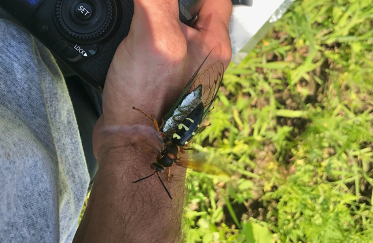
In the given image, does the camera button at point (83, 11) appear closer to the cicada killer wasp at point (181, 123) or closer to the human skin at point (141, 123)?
the human skin at point (141, 123)

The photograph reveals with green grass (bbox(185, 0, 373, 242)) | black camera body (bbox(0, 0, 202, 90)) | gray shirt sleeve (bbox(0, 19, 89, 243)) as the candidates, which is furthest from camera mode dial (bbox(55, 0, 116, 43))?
green grass (bbox(185, 0, 373, 242))

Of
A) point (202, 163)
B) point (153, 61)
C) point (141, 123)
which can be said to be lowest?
point (202, 163)

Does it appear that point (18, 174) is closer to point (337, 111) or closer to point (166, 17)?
point (166, 17)

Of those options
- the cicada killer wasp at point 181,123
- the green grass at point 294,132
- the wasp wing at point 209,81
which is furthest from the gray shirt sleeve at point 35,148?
the green grass at point 294,132

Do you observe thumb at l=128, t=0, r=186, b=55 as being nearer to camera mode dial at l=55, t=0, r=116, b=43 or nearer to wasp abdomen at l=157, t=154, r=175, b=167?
camera mode dial at l=55, t=0, r=116, b=43

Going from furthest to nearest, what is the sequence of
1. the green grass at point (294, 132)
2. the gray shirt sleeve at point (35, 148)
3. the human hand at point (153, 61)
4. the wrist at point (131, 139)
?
the green grass at point (294, 132), the wrist at point (131, 139), the human hand at point (153, 61), the gray shirt sleeve at point (35, 148)

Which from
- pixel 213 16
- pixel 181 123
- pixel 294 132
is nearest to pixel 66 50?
pixel 181 123

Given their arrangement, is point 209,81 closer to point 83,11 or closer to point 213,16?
point 213,16
